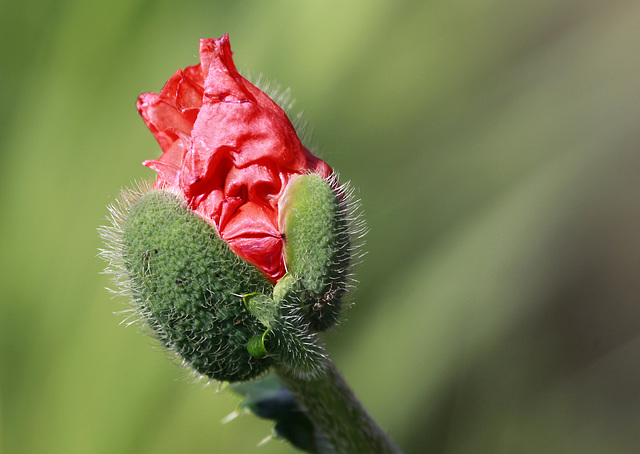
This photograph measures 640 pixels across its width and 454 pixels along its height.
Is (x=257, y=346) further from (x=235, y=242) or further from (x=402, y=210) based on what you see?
(x=402, y=210)

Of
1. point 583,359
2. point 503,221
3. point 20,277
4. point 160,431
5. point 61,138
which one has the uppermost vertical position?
point 61,138

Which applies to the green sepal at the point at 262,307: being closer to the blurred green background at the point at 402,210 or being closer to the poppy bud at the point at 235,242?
the poppy bud at the point at 235,242

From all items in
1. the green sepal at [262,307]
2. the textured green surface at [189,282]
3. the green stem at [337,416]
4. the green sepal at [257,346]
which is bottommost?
the green stem at [337,416]

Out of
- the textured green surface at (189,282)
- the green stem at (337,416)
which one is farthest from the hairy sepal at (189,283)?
the green stem at (337,416)

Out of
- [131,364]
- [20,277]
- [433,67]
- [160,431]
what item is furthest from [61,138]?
[433,67]

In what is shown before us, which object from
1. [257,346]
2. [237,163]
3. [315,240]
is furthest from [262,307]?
[237,163]

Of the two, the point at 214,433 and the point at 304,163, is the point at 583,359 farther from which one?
the point at 304,163
